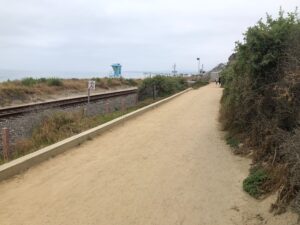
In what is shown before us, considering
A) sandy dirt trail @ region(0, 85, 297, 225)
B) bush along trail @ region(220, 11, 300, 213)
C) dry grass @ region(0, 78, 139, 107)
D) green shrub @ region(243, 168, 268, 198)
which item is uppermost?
bush along trail @ region(220, 11, 300, 213)

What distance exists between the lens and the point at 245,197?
692cm

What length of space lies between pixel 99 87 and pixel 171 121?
34.8 m

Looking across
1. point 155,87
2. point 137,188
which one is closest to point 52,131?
point 137,188

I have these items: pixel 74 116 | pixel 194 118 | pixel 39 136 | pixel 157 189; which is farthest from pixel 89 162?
pixel 194 118

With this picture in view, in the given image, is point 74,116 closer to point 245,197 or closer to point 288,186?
point 245,197

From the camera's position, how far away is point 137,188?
7504mm

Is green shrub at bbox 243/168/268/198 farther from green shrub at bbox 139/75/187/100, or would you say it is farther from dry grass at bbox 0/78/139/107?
green shrub at bbox 139/75/187/100

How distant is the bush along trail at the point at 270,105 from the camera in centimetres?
651

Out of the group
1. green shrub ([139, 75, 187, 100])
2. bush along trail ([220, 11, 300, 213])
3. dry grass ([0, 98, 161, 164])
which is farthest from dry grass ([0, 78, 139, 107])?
bush along trail ([220, 11, 300, 213])

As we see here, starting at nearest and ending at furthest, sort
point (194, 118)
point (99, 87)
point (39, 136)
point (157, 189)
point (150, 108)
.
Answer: point (157, 189), point (39, 136), point (194, 118), point (150, 108), point (99, 87)

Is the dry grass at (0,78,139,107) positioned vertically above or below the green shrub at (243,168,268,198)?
below

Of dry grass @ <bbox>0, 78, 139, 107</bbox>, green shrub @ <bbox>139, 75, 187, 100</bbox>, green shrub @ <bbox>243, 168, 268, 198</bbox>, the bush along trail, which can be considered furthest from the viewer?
green shrub @ <bbox>139, 75, 187, 100</bbox>

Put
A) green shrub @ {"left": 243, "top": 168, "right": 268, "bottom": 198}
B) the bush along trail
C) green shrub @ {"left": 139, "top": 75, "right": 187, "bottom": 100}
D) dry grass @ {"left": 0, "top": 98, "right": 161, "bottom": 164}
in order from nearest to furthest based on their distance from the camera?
the bush along trail → green shrub @ {"left": 243, "top": 168, "right": 268, "bottom": 198} → dry grass @ {"left": 0, "top": 98, "right": 161, "bottom": 164} → green shrub @ {"left": 139, "top": 75, "right": 187, "bottom": 100}

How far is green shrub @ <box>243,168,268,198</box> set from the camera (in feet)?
22.8
